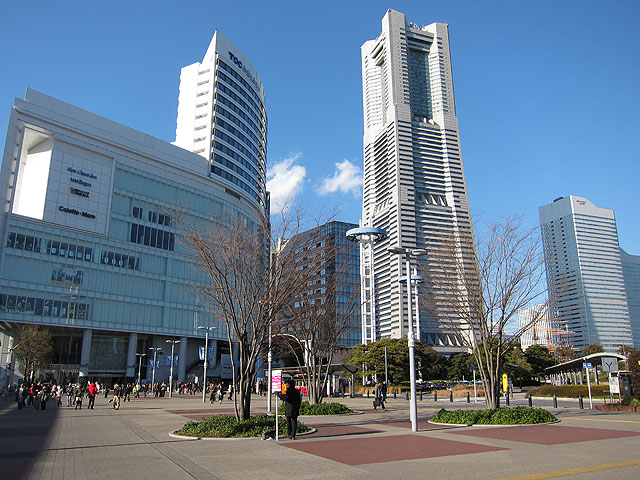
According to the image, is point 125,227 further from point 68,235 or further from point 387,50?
point 387,50

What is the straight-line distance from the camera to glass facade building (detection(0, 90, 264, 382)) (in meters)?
65.0

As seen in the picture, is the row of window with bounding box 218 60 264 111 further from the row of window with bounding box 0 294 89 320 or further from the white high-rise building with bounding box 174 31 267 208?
the row of window with bounding box 0 294 89 320

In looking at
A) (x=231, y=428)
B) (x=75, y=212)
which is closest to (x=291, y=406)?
(x=231, y=428)

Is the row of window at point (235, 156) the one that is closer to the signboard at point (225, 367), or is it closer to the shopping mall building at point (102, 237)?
the shopping mall building at point (102, 237)

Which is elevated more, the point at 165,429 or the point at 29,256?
the point at 29,256

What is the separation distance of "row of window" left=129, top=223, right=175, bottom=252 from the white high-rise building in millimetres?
14678

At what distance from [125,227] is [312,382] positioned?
5633 centimetres

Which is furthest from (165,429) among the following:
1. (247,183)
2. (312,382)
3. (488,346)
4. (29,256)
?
(247,183)

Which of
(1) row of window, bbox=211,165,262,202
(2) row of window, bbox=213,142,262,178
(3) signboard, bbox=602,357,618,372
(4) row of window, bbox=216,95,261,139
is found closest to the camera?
(3) signboard, bbox=602,357,618,372

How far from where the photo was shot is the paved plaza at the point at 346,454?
931cm

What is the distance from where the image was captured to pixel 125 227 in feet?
245

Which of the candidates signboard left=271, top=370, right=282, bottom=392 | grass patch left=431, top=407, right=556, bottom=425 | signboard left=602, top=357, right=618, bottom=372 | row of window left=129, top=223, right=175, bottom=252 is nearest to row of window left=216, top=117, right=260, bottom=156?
row of window left=129, top=223, right=175, bottom=252

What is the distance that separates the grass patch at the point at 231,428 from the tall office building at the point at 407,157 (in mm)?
141611

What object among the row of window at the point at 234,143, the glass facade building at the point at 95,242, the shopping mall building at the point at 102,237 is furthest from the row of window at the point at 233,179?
the row of window at the point at 234,143
